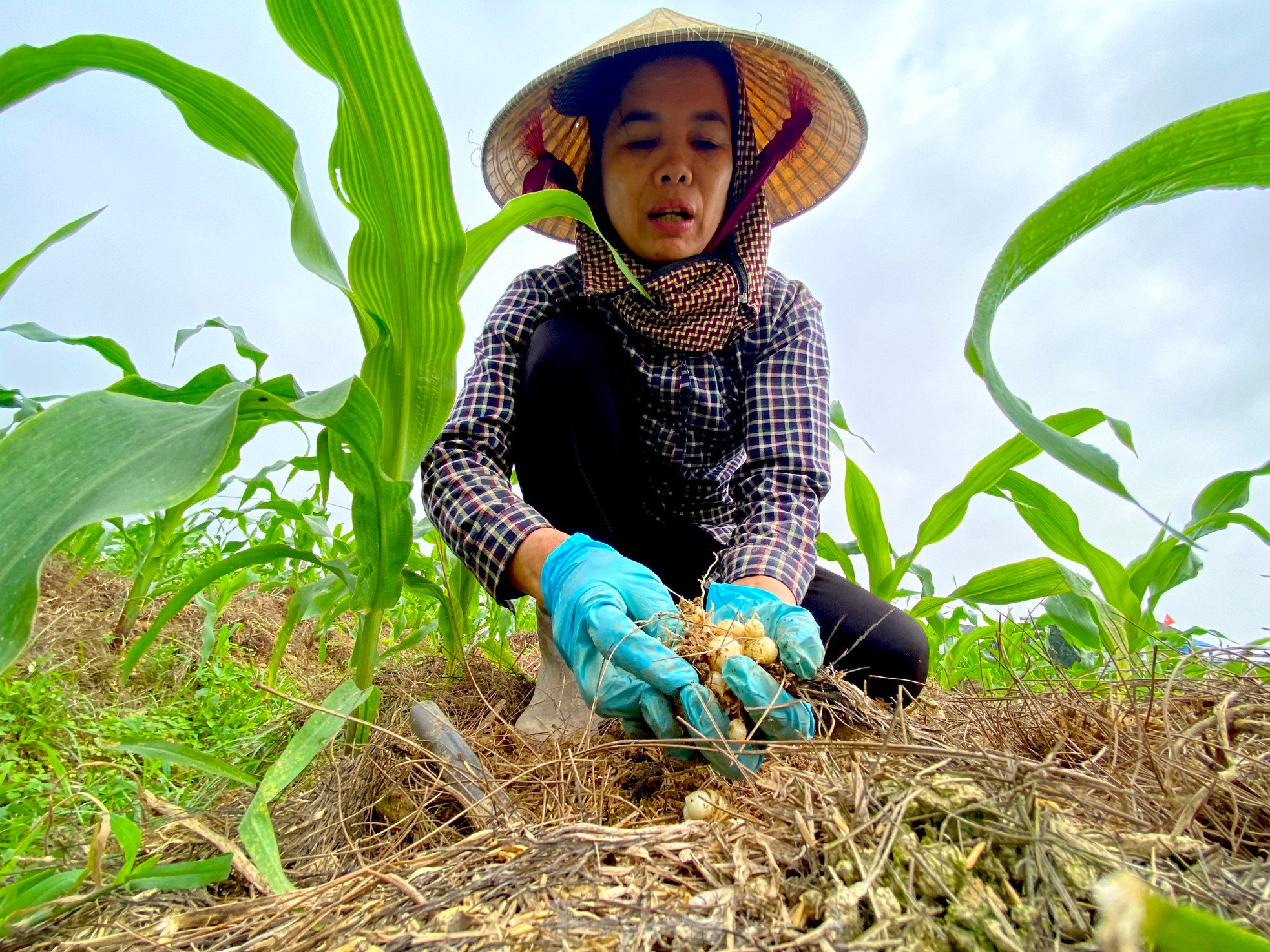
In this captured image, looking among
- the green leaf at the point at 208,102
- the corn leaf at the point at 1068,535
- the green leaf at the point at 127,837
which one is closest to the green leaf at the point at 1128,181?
the green leaf at the point at 208,102

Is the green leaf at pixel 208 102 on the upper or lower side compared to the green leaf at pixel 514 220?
upper

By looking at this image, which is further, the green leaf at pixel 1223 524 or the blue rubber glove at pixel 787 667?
the green leaf at pixel 1223 524

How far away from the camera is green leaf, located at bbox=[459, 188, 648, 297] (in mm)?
818

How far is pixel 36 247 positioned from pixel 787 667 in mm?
892

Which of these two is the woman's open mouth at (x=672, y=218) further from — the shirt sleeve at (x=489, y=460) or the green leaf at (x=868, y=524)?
the green leaf at (x=868, y=524)

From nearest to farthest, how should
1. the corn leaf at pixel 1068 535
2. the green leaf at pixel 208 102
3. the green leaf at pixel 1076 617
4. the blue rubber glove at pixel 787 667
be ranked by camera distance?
1. the green leaf at pixel 208 102
2. the blue rubber glove at pixel 787 667
3. the corn leaf at pixel 1068 535
4. the green leaf at pixel 1076 617

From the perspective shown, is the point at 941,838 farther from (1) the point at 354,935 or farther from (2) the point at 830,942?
(1) the point at 354,935

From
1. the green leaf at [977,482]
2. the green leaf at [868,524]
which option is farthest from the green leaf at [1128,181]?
the green leaf at [868,524]

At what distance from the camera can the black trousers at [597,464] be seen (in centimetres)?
123

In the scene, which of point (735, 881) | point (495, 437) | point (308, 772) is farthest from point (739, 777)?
point (495, 437)

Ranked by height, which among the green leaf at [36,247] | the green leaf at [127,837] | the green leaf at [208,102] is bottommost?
the green leaf at [127,837]

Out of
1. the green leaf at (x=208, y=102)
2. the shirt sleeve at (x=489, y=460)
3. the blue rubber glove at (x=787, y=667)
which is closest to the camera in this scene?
the green leaf at (x=208, y=102)

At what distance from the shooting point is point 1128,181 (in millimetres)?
524

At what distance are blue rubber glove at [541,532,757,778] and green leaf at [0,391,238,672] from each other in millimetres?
439
